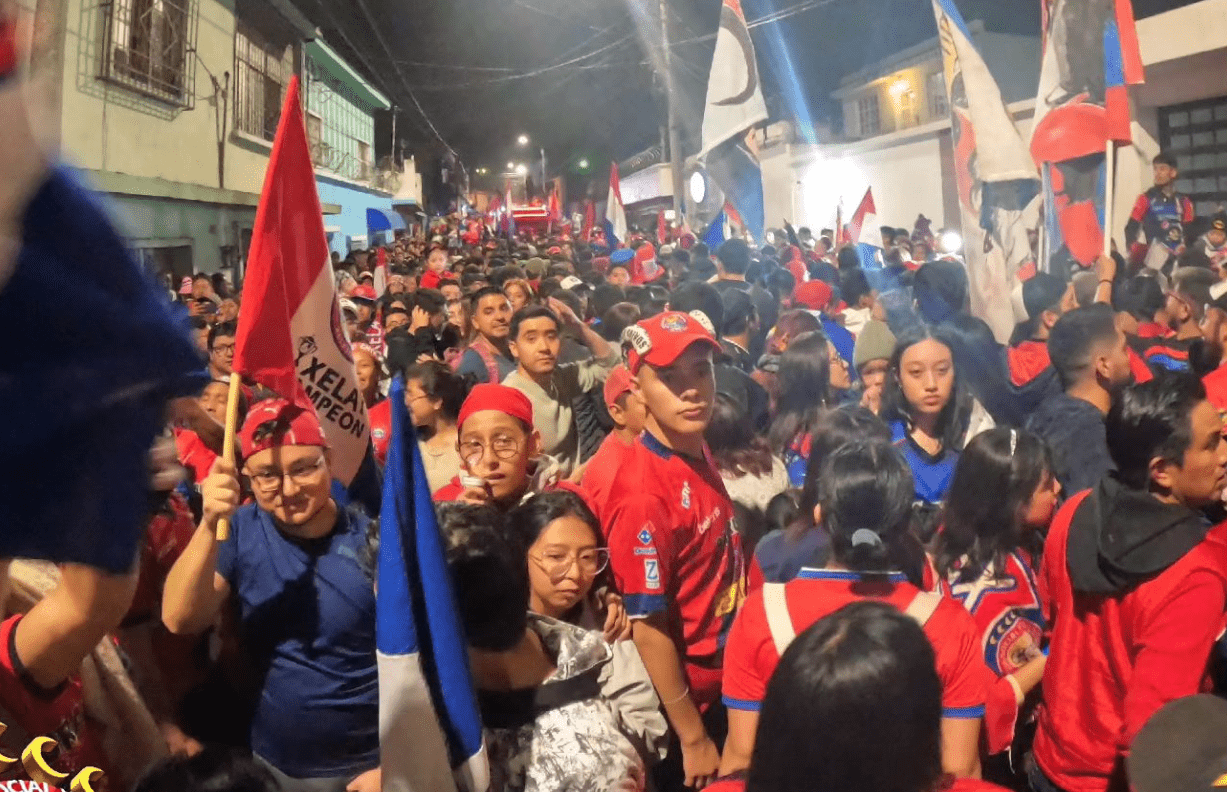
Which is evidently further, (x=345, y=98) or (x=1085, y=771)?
(x=345, y=98)

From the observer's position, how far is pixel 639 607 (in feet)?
9.62

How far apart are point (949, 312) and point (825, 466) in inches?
160

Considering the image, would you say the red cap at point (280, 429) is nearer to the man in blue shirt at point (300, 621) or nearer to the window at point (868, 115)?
the man in blue shirt at point (300, 621)

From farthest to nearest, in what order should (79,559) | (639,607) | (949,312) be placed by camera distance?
(949,312) → (639,607) → (79,559)

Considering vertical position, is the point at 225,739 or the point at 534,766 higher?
the point at 534,766

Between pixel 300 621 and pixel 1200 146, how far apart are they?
669 inches

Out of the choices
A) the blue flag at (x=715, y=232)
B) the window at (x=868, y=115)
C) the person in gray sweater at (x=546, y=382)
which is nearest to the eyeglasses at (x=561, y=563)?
the person in gray sweater at (x=546, y=382)

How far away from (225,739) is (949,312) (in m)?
4.91

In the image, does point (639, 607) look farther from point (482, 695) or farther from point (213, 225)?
point (213, 225)

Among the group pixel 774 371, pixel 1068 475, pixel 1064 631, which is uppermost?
pixel 774 371

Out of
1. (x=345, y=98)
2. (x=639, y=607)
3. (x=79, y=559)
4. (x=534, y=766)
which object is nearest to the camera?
(x=79, y=559)

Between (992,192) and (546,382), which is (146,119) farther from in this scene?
(992,192)

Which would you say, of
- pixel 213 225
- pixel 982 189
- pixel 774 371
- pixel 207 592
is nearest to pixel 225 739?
pixel 207 592

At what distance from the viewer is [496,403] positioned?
3438mm
